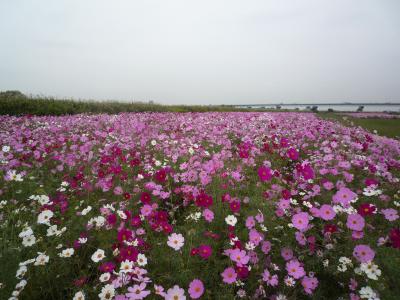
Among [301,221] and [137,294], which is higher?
[301,221]

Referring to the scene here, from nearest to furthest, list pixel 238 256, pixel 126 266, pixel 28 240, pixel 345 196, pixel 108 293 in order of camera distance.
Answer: pixel 108 293 → pixel 126 266 → pixel 238 256 → pixel 28 240 → pixel 345 196

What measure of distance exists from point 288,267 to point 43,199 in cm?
230

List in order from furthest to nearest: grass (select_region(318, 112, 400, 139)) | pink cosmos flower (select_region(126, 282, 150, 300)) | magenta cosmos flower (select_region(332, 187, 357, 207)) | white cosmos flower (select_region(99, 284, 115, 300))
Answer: grass (select_region(318, 112, 400, 139))
magenta cosmos flower (select_region(332, 187, 357, 207))
white cosmos flower (select_region(99, 284, 115, 300))
pink cosmos flower (select_region(126, 282, 150, 300))

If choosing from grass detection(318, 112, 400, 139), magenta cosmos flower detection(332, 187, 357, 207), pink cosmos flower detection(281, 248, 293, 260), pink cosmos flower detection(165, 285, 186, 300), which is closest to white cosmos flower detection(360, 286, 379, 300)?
pink cosmos flower detection(281, 248, 293, 260)

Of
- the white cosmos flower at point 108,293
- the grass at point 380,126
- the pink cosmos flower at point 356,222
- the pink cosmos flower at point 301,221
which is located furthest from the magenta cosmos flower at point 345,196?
the grass at point 380,126

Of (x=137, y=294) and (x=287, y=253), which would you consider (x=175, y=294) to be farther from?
(x=287, y=253)

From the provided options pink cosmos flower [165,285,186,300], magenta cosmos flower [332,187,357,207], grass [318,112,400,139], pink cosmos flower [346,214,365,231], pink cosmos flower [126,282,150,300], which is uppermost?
magenta cosmos flower [332,187,357,207]

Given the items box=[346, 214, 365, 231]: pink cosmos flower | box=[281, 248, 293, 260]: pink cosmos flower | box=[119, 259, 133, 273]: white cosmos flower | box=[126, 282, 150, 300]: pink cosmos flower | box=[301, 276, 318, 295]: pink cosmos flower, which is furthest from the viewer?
box=[281, 248, 293, 260]: pink cosmos flower

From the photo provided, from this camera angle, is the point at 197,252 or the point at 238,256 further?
the point at 197,252

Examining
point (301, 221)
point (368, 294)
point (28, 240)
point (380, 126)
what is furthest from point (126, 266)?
point (380, 126)

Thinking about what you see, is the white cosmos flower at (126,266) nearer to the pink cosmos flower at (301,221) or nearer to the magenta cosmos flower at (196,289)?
the magenta cosmos flower at (196,289)

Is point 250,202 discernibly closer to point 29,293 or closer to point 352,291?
point 352,291

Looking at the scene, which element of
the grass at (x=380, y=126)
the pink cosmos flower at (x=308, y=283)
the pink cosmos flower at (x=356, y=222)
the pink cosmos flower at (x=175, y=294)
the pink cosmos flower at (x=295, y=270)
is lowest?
the grass at (x=380, y=126)

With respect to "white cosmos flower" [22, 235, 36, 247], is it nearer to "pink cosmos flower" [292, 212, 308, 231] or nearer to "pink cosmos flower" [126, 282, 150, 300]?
"pink cosmos flower" [126, 282, 150, 300]
